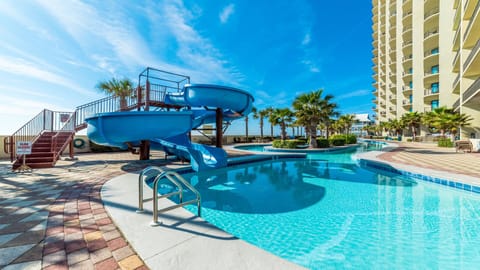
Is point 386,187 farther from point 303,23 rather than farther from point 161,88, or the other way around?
point 303,23

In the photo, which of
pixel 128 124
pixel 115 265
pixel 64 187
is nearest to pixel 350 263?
pixel 115 265

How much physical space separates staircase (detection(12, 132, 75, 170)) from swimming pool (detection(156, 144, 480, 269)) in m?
7.37

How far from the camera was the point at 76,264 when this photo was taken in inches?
78.3

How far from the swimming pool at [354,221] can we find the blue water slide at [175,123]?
2316mm

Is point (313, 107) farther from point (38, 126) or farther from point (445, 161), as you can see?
point (38, 126)

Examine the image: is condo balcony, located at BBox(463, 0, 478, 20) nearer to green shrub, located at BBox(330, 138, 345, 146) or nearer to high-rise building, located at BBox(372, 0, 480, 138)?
high-rise building, located at BBox(372, 0, 480, 138)

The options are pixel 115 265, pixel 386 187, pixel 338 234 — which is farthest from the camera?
pixel 386 187

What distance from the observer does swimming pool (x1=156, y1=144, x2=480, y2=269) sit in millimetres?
2969

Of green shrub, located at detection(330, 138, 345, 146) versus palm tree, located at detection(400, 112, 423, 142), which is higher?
palm tree, located at detection(400, 112, 423, 142)

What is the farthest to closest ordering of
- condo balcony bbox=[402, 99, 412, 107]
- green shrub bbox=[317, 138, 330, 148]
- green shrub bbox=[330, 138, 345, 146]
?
condo balcony bbox=[402, 99, 412, 107] < green shrub bbox=[330, 138, 345, 146] < green shrub bbox=[317, 138, 330, 148]

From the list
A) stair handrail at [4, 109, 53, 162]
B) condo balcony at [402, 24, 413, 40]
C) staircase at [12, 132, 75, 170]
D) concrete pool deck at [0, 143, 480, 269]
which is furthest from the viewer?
condo balcony at [402, 24, 413, 40]

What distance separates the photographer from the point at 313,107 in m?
19.2

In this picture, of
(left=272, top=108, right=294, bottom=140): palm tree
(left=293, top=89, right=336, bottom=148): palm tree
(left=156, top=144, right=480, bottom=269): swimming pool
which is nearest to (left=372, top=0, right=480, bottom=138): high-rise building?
(left=293, top=89, right=336, bottom=148): palm tree

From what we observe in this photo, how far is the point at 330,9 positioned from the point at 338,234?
2706 cm
